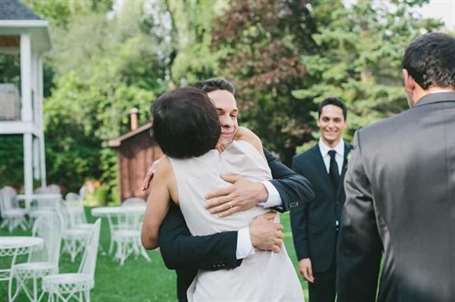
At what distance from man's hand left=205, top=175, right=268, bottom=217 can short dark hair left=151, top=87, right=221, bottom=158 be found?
0.49 feet

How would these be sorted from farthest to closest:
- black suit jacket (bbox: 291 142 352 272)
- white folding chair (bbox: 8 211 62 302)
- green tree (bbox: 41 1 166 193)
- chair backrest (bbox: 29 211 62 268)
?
green tree (bbox: 41 1 166 193) < chair backrest (bbox: 29 211 62 268) < white folding chair (bbox: 8 211 62 302) < black suit jacket (bbox: 291 142 352 272)

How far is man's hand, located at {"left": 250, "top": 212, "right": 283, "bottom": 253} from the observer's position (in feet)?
7.51

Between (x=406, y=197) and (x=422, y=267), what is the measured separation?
→ 0.24 meters

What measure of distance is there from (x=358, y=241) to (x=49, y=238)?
651 centimetres

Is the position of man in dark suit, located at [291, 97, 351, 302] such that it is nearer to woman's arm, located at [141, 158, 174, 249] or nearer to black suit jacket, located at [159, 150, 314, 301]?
black suit jacket, located at [159, 150, 314, 301]

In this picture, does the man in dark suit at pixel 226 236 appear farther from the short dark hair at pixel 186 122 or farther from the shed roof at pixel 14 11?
the shed roof at pixel 14 11

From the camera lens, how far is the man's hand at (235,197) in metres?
2.29

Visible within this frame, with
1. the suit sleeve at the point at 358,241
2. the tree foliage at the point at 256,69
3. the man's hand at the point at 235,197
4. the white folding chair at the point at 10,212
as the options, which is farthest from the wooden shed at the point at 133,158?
the man's hand at the point at 235,197

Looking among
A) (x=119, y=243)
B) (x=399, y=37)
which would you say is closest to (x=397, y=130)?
Answer: (x=119, y=243)

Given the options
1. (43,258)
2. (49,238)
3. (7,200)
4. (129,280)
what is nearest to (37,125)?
(7,200)

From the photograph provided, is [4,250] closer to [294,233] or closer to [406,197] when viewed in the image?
[294,233]

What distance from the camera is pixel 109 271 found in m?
11.3

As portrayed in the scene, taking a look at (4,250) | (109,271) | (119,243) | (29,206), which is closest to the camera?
(4,250)

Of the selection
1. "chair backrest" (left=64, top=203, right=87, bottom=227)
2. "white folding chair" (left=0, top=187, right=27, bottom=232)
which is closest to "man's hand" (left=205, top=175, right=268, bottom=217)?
"chair backrest" (left=64, top=203, right=87, bottom=227)
